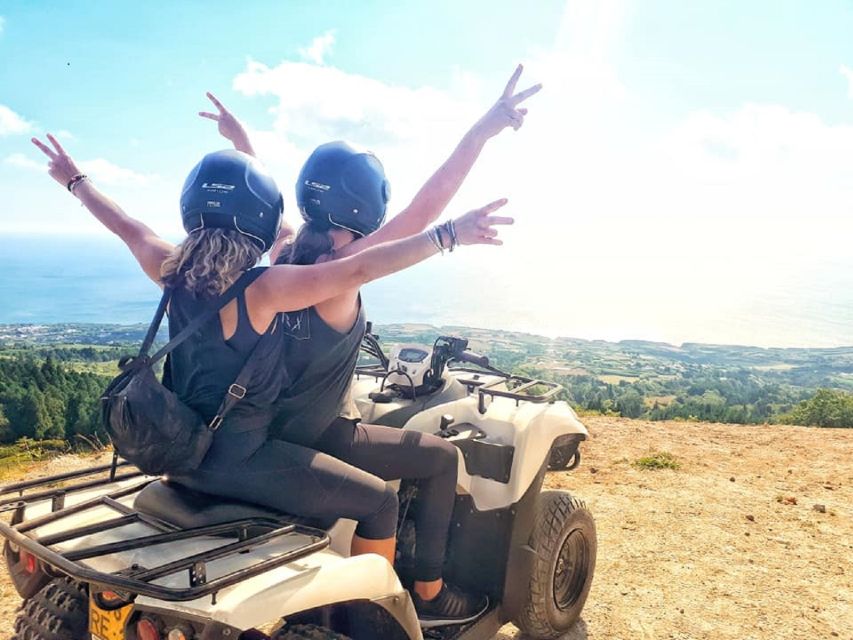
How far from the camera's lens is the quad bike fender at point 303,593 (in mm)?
2090

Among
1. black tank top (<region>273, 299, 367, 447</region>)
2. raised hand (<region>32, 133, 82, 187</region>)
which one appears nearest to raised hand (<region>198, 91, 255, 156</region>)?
raised hand (<region>32, 133, 82, 187</region>)

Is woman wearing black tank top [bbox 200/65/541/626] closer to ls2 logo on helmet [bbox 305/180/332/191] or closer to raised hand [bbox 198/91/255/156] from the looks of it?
ls2 logo on helmet [bbox 305/180/332/191]

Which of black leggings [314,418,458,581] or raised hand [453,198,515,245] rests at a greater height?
raised hand [453,198,515,245]

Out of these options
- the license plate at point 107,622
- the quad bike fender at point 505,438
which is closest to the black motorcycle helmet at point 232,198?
the license plate at point 107,622

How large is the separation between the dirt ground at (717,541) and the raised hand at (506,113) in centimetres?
319

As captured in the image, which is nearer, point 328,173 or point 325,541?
point 325,541

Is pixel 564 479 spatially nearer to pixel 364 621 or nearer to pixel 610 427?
pixel 610 427

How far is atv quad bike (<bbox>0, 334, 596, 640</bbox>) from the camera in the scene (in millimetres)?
2199

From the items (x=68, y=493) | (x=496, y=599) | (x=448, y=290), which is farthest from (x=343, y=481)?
(x=448, y=290)

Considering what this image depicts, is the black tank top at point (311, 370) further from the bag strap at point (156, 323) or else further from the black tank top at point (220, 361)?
the bag strap at point (156, 323)

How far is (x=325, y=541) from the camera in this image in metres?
2.51

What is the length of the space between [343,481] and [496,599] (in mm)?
1633

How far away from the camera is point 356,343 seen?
2.92 meters

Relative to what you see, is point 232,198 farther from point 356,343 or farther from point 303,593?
point 303,593
